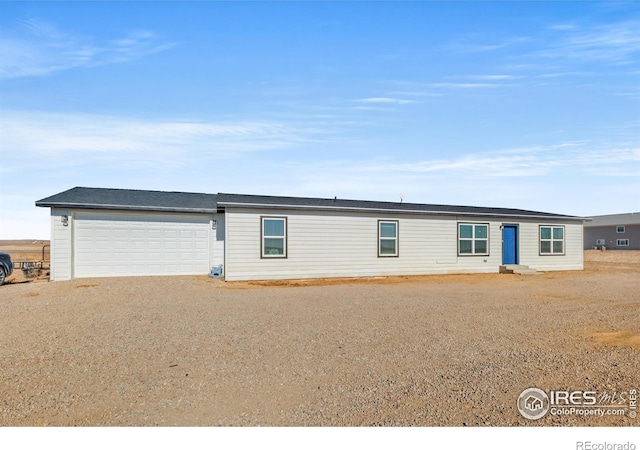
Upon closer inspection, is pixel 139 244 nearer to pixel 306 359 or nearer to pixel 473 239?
pixel 306 359

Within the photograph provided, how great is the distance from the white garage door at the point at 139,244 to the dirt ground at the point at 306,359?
5.01 m

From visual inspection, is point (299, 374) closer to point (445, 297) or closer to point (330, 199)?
point (445, 297)

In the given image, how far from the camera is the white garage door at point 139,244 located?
16883 mm

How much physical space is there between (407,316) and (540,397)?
4.71 metres

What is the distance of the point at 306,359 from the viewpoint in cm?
627

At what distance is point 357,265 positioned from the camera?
1888cm

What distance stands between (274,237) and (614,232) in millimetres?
40237

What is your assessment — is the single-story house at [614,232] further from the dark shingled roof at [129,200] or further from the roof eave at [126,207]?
the roof eave at [126,207]

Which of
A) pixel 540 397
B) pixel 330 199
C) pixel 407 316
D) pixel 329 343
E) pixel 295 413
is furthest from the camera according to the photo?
pixel 330 199

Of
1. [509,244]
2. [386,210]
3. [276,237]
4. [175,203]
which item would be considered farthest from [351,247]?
[509,244]

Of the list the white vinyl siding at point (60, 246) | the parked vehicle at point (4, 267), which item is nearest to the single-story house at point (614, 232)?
the white vinyl siding at point (60, 246)

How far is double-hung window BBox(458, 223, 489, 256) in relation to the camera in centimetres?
2084

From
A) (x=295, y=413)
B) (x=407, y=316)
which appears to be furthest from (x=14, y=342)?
(x=407, y=316)

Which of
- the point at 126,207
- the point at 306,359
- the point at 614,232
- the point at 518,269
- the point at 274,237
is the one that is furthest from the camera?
the point at 614,232
